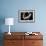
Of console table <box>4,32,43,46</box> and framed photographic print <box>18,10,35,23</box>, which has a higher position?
framed photographic print <box>18,10,35,23</box>

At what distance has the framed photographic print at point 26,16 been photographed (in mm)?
4422

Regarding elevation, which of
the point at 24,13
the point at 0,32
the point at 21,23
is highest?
the point at 24,13

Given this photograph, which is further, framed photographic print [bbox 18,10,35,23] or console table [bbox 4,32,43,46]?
framed photographic print [bbox 18,10,35,23]

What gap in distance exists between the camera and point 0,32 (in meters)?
4.46

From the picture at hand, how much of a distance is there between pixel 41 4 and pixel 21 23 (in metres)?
0.95

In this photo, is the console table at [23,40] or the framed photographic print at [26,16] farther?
the framed photographic print at [26,16]

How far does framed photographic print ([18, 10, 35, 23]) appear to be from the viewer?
174 inches

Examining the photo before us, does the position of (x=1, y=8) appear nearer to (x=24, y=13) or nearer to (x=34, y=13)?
(x=24, y=13)

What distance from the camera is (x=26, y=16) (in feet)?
14.5

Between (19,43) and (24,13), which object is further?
(24,13)

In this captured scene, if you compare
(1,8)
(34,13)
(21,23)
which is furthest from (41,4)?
(1,8)

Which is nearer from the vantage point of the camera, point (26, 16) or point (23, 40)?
point (23, 40)

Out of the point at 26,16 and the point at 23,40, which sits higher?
the point at 26,16

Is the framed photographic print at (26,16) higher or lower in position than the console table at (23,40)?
higher
